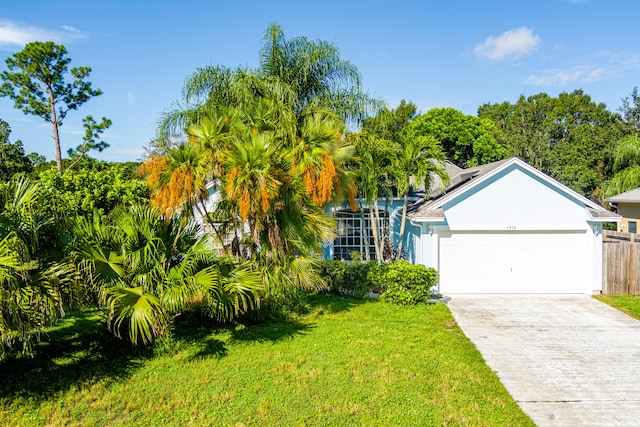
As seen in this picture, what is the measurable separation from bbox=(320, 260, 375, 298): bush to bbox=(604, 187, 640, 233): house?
46.3 ft

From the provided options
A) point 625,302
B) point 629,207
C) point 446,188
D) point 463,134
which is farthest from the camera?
point 463,134

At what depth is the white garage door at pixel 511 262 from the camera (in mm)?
13203

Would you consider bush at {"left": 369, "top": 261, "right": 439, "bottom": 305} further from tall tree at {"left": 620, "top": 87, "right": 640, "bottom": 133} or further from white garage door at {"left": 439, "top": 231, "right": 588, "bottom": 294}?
tall tree at {"left": 620, "top": 87, "right": 640, "bottom": 133}

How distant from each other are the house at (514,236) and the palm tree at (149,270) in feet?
23.2

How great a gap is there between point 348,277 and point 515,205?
5.63 m

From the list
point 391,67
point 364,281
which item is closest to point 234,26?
point 391,67

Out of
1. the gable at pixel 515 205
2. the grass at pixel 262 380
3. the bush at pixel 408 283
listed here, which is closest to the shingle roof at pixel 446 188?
the gable at pixel 515 205

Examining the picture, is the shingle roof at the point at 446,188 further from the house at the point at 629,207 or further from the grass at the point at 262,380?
the house at the point at 629,207

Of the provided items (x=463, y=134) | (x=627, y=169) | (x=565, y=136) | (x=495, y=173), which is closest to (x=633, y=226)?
(x=627, y=169)

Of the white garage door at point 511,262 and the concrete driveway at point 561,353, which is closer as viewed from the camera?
the concrete driveway at point 561,353

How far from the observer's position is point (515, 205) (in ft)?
43.0

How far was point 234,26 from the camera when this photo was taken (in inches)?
546

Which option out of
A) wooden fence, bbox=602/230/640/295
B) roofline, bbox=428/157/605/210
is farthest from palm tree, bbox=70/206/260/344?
wooden fence, bbox=602/230/640/295

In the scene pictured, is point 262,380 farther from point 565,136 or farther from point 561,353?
point 565,136
